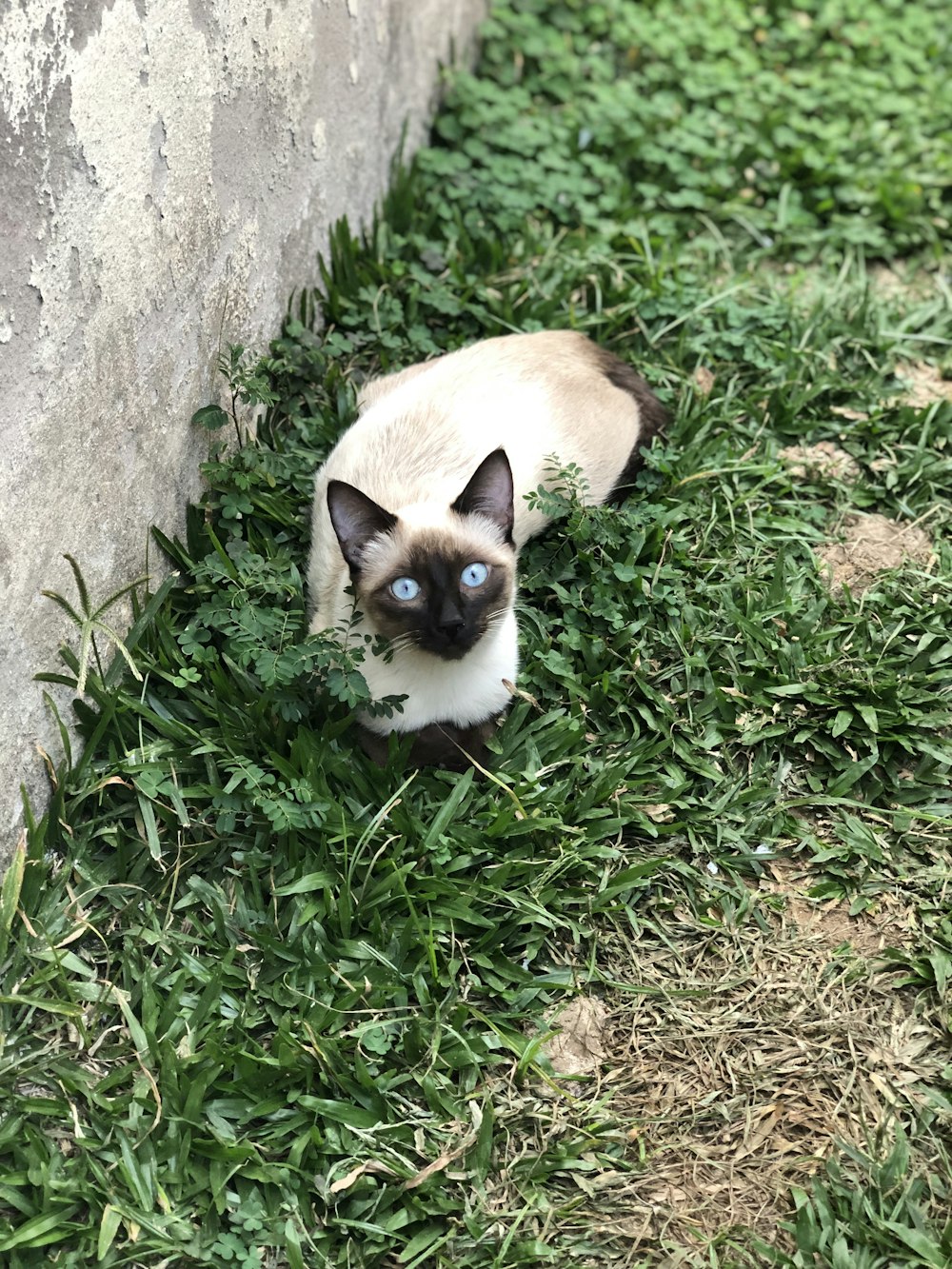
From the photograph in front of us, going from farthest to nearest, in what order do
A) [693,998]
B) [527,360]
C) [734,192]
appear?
[734,192] < [527,360] < [693,998]

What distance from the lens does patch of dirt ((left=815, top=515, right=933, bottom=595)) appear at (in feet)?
11.8

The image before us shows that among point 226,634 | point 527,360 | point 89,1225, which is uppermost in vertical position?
point 527,360

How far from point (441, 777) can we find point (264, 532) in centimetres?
95

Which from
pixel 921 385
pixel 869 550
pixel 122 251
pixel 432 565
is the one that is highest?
pixel 122 251

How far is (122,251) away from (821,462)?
7.80 feet

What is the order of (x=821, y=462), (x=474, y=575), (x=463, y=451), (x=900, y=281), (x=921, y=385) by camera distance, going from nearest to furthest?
(x=474, y=575), (x=463, y=451), (x=821, y=462), (x=921, y=385), (x=900, y=281)

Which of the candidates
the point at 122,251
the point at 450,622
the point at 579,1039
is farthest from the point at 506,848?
the point at 122,251

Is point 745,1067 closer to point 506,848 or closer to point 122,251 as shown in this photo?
point 506,848

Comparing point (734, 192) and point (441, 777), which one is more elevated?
point (734, 192)

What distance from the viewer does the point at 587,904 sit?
2848mm

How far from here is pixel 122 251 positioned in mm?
2695

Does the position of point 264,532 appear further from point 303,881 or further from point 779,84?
point 779,84

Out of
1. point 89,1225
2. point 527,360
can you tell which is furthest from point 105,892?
point 527,360

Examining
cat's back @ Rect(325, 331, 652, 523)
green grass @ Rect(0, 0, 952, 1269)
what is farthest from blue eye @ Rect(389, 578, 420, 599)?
cat's back @ Rect(325, 331, 652, 523)
